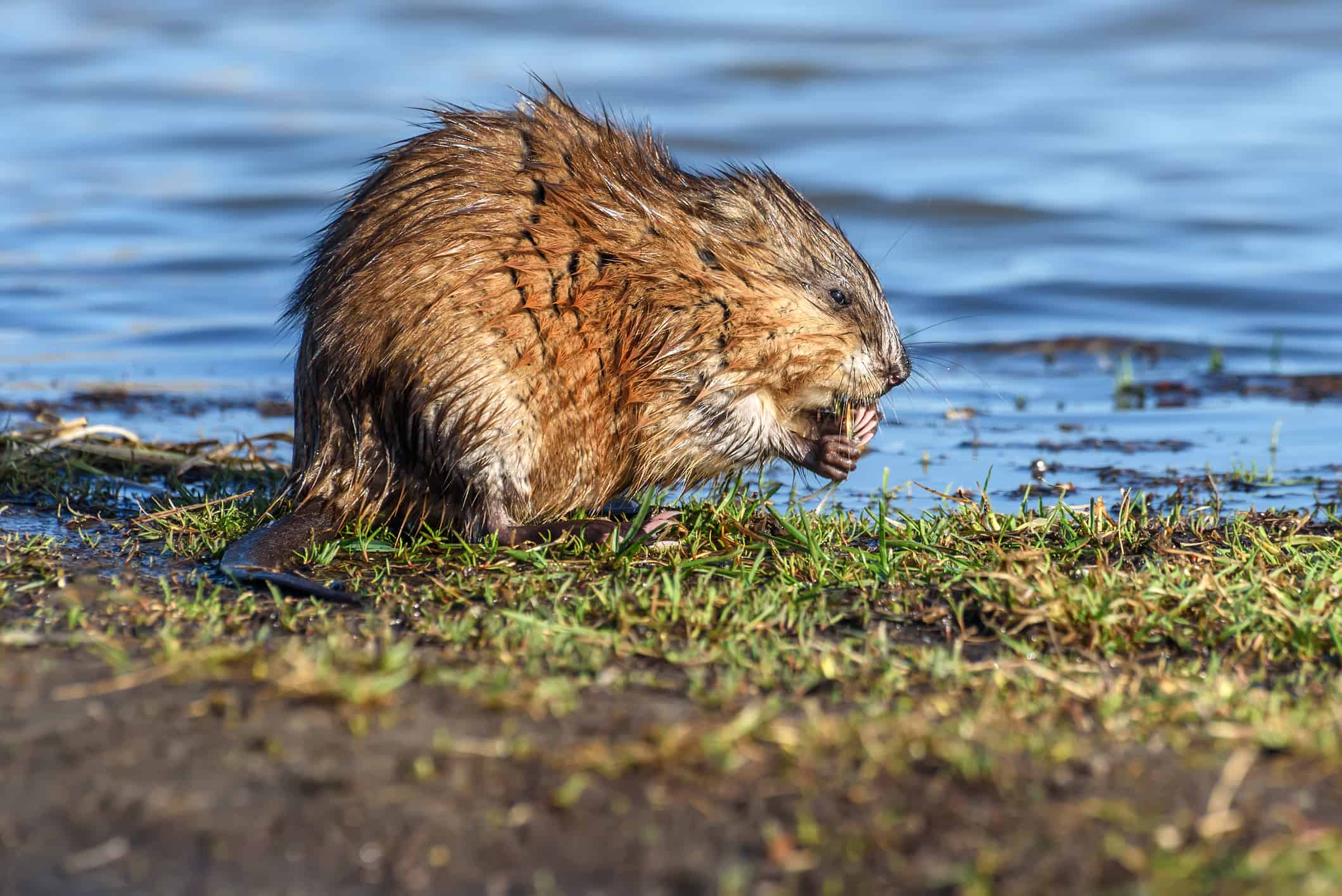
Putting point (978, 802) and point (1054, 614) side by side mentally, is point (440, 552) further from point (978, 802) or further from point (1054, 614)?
point (978, 802)

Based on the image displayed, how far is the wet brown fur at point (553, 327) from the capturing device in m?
4.01

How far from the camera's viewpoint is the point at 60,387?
297 inches

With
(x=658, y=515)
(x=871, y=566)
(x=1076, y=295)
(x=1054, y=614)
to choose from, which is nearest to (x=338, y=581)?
(x=658, y=515)

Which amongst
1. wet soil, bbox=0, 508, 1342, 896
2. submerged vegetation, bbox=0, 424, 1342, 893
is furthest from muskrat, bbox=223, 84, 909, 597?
wet soil, bbox=0, 508, 1342, 896

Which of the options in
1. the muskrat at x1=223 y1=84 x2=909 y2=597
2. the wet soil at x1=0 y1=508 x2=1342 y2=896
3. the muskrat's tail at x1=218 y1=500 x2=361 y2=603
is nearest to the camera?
the wet soil at x1=0 y1=508 x2=1342 y2=896

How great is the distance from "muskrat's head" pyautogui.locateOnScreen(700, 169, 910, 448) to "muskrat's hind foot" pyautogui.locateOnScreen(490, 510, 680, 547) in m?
0.57

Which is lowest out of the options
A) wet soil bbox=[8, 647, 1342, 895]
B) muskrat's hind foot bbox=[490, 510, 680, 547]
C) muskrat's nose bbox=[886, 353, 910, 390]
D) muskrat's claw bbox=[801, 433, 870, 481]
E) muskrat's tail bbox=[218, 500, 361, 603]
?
wet soil bbox=[8, 647, 1342, 895]

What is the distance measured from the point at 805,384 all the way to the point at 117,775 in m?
2.47

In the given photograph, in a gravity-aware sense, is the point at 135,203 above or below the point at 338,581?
above

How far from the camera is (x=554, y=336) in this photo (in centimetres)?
407

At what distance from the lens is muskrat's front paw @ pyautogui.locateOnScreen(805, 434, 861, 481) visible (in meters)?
4.56

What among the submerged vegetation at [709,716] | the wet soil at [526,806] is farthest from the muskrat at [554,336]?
the wet soil at [526,806]

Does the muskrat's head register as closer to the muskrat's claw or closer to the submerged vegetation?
the muskrat's claw

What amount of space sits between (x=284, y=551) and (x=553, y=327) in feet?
2.75
